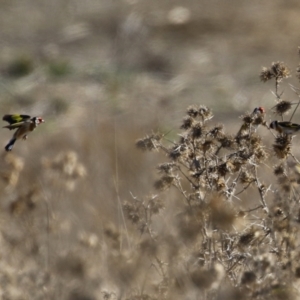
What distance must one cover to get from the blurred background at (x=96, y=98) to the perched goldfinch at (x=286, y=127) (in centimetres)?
72

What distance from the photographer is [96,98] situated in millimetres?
6043

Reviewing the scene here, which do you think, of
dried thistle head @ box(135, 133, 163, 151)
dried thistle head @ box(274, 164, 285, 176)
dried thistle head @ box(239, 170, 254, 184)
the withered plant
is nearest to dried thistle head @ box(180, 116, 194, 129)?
the withered plant

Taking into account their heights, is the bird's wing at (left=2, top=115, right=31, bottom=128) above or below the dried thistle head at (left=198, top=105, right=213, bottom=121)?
above

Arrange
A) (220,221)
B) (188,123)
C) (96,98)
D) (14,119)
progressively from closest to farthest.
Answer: (220,221)
(188,123)
(14,119)
(96,98)

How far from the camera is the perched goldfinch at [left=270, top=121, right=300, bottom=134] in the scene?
3.43 m

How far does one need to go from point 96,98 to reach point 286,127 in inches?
109

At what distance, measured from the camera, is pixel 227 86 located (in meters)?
11.2

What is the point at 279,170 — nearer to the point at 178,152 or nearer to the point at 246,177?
the point at 246,177

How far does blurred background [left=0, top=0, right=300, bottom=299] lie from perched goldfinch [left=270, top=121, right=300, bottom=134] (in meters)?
0.72

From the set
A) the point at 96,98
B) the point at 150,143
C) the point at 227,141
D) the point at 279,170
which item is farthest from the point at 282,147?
the point at 96,98

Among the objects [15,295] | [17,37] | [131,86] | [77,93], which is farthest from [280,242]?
[17,37]

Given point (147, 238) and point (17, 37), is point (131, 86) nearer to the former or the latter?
point (147, 238)

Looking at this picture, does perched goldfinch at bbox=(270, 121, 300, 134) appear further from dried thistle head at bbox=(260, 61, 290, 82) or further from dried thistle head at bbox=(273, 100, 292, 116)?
dried thistle head at bbox=(260, 61, 290, 82)

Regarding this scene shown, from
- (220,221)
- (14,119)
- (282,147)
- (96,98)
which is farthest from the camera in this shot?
(96,98)
